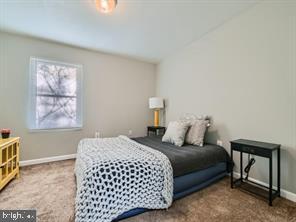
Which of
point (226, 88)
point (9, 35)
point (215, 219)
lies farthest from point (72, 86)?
point (215, 219)

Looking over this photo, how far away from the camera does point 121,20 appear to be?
2.54m

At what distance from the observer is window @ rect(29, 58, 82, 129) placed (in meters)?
3.13

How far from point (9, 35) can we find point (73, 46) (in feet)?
3.64

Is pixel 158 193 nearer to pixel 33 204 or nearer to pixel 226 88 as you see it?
pixel 33 204

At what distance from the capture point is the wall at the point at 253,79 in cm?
194

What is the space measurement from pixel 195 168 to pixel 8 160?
9.02ft

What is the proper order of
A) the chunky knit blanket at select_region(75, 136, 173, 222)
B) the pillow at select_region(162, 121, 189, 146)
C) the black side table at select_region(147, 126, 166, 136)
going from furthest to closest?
1. the black side table at select_region(147, 126, 166, 136)
2. the pillow at select_region(162, 121, 189, 146)
3. the chunky knit blanket at select_region(75, 136, 173, 222)

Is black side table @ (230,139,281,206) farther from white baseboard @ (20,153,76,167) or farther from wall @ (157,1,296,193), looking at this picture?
white baseboard @ (20,153,76,167)

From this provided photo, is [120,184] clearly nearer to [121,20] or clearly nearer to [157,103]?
[121,20]

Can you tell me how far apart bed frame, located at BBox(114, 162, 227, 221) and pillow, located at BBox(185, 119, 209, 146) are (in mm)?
474

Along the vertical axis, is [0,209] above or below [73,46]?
below

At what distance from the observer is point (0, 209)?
5.50 ft

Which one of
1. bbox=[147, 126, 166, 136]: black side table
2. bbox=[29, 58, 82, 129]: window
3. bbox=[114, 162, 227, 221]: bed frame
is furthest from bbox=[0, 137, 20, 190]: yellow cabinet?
bbox=[147, 126, 166, 136]: black side table

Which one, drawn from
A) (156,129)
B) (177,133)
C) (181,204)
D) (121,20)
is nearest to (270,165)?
(181,204)
